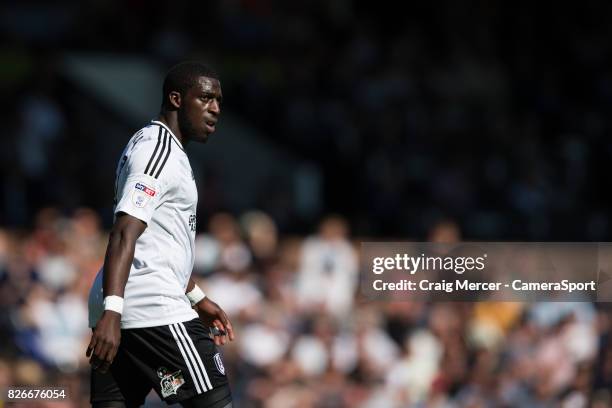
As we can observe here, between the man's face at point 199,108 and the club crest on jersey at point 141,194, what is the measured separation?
47 centimetres

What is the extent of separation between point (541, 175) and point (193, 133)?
11813 millimetres

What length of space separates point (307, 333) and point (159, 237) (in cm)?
661

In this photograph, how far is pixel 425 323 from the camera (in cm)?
1147

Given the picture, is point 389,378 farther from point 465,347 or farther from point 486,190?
point 486,190

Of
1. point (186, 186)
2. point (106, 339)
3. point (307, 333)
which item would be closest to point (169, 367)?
point (106, 339)

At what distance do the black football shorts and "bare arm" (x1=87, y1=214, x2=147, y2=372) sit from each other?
30cm

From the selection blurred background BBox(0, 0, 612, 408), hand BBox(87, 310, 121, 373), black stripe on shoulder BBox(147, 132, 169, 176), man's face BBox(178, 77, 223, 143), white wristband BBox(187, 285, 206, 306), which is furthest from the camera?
blurred background BBox(0, 0, 612, 408)

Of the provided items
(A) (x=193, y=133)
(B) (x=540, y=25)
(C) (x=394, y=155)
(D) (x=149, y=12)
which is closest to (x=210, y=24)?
(D) (x=149, y=12)

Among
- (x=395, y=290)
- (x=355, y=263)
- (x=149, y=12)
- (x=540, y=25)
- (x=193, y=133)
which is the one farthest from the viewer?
(x=540, y=25)

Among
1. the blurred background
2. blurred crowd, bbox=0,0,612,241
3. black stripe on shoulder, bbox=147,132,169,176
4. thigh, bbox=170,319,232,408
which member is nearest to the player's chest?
black stripe on shoulder, bbox=147,132,169,176

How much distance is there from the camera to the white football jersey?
540 cm

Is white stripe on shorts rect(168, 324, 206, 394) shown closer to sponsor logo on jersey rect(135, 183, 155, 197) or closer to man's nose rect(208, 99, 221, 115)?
sponsor logo on jersey rect(135, 183, 155, 197)

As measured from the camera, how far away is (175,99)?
5.65 meters

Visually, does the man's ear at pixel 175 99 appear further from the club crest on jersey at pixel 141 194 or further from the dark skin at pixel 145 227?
the club crest on jersey at pixel 141 194
